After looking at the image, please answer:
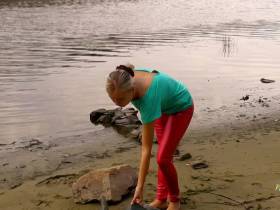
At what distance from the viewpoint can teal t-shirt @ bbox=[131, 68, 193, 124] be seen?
12.8 feet

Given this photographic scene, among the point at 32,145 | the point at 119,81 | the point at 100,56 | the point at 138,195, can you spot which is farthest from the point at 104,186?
the point at 100,56

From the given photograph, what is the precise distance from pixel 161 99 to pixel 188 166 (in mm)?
2340

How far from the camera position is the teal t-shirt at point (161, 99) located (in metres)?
3.90

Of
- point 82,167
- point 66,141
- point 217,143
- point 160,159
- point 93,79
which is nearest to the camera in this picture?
point 160,159

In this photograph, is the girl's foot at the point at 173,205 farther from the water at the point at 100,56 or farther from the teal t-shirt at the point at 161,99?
the water at the point at 100,56

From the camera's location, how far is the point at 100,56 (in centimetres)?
1559

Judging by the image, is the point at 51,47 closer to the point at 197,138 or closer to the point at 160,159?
the point at 197,138

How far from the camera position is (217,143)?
7453mm

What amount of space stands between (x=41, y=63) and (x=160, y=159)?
10.6 meters

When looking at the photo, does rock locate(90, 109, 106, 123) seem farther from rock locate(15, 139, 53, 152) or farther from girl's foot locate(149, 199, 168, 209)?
girl's foot locate(149, 199, 168, 209)

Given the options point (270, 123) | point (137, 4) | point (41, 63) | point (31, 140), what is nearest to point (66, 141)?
point (31, 140)

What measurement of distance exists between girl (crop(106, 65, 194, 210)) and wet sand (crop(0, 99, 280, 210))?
622 millimetres

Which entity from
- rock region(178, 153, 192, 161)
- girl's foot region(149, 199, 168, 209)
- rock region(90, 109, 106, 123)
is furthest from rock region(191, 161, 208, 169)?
rock region(90, 109, 106, 123)

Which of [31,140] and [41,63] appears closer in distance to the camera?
[31,140]
